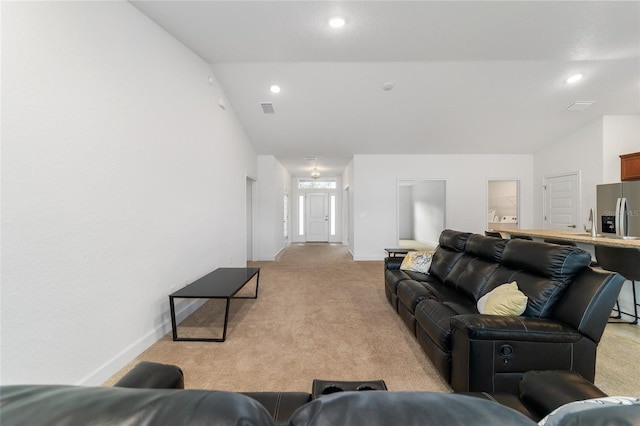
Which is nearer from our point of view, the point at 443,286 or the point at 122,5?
the point at 122,5

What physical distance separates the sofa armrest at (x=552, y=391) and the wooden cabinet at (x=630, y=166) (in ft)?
18.1

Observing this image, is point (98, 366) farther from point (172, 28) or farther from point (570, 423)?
point (172, 28)

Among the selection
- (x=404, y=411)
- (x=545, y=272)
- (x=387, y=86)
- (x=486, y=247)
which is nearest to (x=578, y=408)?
(x=404, y=411)

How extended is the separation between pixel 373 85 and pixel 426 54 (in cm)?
92

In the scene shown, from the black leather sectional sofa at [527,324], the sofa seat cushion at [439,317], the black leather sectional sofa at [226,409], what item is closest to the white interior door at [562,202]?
the black leather sectional sofa at [527,324]

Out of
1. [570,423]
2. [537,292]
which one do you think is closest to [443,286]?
[537,292]

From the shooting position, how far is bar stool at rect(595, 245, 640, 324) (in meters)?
2.54

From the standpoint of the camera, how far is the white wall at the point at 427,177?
6.38 meters

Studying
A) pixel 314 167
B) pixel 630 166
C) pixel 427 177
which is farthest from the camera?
pixel 314 167

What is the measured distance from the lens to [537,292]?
1.80 m

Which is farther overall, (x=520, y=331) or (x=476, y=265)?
(x=476, y=265)

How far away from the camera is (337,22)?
267 centimetres

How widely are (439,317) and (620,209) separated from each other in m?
4.44

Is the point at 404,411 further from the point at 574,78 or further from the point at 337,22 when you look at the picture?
the point at 574,78
